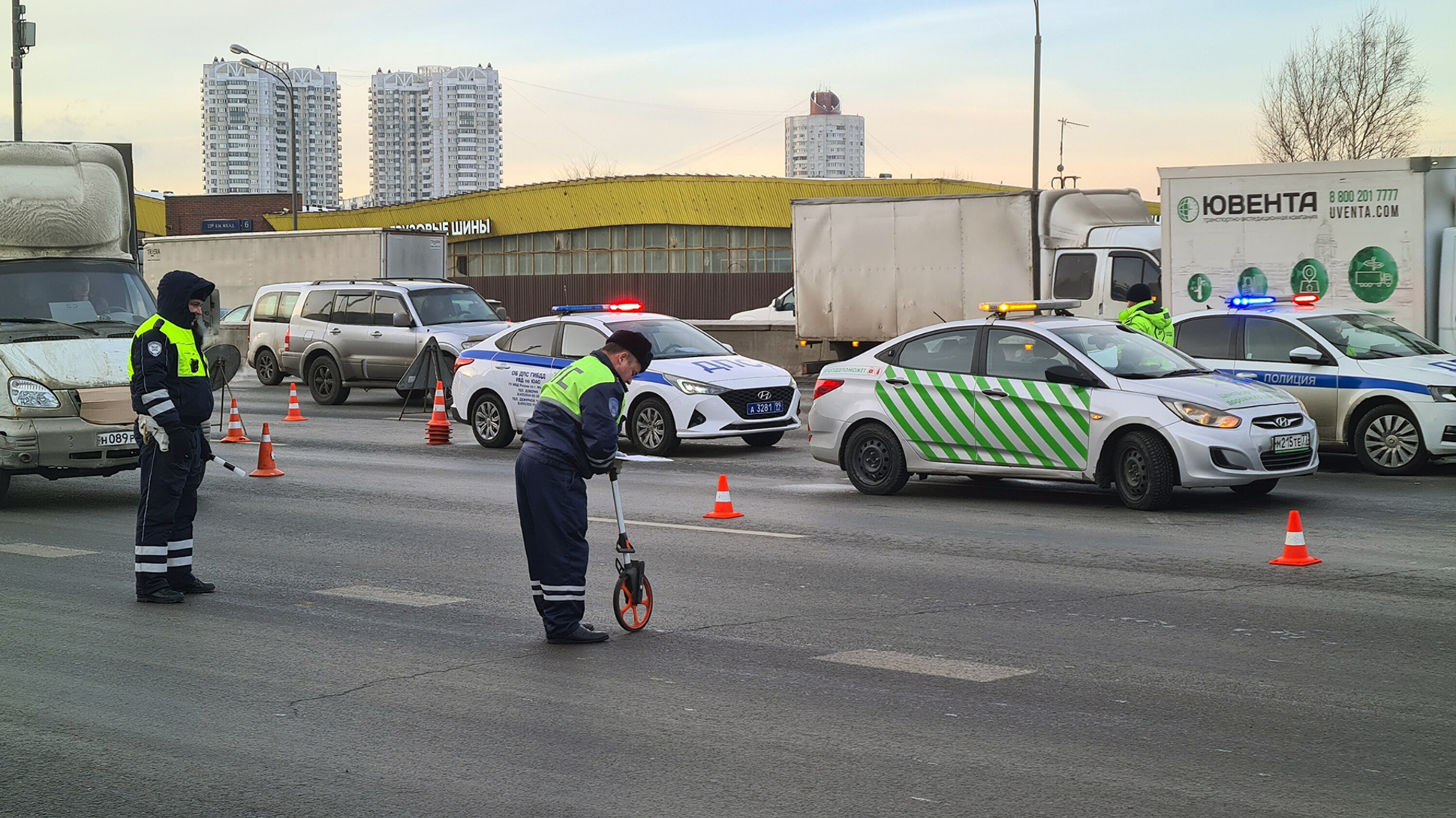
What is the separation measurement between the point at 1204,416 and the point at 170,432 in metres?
Result: 7.45

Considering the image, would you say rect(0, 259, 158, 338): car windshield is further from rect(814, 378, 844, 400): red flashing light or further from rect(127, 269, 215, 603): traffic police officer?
rect(814, 378, 844, 400): red flashing light

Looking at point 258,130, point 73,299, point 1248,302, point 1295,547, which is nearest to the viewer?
point 1295,547

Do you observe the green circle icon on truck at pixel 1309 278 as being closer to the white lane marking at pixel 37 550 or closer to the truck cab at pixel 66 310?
the truck cab at pixel 66 310

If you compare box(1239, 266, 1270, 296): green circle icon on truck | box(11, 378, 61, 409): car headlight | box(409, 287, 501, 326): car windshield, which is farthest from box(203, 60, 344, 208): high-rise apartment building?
box(11, 378, 61, 409): car headlight

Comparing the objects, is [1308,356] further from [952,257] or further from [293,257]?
[293,257]

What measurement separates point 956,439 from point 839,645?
5697mm

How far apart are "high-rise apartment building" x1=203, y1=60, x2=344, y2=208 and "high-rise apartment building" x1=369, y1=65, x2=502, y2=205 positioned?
528 centimetres

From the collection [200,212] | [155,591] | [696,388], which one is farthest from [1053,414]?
[200,212]

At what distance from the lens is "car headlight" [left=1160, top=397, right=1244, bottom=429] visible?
11.9m

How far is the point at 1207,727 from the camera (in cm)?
598

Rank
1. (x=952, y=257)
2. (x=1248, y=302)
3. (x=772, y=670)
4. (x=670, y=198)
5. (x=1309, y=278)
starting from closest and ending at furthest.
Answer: (x=772, y=670) → (x=1248, y=302) → (x=1309, y=278) → (x=952, y=257) → (x=670, y=198)

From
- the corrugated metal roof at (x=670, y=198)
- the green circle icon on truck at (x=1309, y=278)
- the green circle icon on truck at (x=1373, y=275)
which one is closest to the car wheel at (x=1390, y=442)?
the green circle icon on truck at (x=1373, y=275)

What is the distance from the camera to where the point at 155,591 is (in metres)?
8.98

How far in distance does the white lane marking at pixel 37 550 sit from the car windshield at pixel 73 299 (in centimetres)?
279
